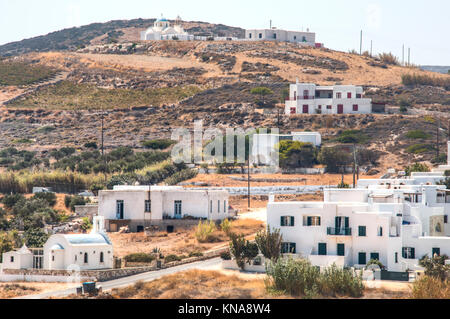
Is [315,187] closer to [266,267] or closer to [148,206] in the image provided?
[148,206]

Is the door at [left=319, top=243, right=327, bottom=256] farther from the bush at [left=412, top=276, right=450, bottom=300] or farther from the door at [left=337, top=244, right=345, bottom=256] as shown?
the bush at [left=412, top=276, right=450, bottom=300]

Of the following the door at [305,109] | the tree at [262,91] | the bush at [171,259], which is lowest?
the bush at [171,259]

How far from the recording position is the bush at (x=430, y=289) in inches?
1387

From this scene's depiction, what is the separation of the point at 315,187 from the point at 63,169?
22435 millimetres

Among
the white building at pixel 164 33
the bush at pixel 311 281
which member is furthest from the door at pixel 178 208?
the white building at pixel 164 33

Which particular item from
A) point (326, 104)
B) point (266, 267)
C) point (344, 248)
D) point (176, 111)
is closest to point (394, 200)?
point (344, 248)

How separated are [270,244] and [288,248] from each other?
4.23ft

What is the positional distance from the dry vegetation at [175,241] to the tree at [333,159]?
23708 mm

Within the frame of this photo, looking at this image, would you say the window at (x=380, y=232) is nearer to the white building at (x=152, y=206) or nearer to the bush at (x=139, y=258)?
the bush at (x=139, y=258)

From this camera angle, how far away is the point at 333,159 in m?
76.2

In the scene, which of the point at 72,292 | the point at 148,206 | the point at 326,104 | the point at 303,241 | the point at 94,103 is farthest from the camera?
the point at 94,103

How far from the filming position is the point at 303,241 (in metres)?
43.8

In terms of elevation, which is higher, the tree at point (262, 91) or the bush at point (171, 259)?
the tree at point (262, 91)

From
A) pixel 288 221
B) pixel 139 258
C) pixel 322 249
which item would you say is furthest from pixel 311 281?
pixel 139 258
